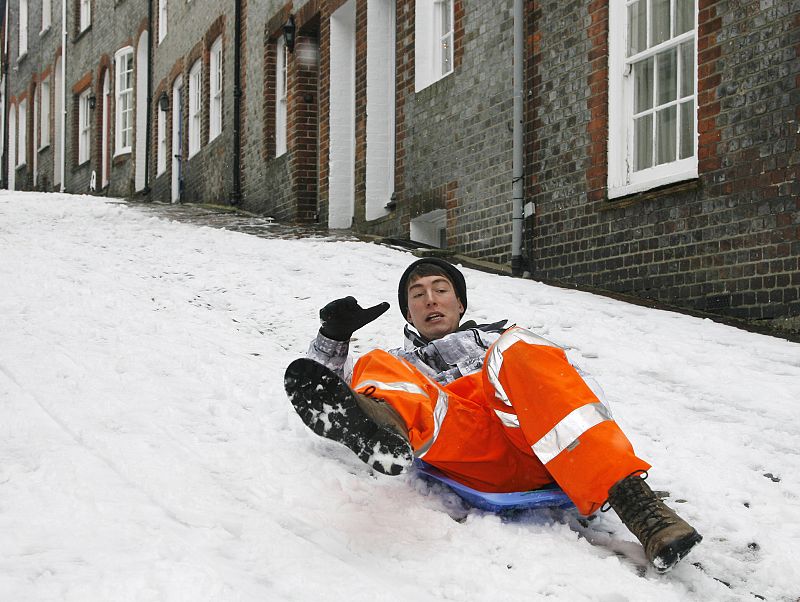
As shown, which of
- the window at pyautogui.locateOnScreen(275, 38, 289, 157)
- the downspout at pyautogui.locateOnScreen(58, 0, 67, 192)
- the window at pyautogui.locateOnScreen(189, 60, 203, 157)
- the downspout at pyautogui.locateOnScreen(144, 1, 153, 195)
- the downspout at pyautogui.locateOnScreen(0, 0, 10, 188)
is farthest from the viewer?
the downspout at pyautogui.locateOnScreen(0, 0, 10, 188)

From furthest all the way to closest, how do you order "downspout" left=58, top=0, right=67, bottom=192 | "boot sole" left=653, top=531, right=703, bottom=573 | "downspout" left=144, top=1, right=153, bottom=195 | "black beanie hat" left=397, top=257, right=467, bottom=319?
"downspout" left=58, top=0, right=67, bottom=192
"downspout" left=144, top=1, right=153, bottom=195
"black beanie hat" left=397, top=257, right=467, bottom=319
"boot sole" left=653, top=531, right=703, bottom=573

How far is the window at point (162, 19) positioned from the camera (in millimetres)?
20000

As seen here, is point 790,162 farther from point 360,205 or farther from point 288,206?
point 288,206

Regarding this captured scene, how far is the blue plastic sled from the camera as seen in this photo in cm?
296

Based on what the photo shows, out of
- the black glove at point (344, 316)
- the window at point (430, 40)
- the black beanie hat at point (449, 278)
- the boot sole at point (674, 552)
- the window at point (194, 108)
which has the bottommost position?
the boot sole at point (674, 552)

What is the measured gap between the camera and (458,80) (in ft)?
30.3

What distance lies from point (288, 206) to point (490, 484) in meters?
10.6

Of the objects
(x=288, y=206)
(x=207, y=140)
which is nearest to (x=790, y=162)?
(x=288, y=206)

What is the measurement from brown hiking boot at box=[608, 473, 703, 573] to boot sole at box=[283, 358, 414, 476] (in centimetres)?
59

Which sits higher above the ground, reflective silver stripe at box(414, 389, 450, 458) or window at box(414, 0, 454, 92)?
window at box(414, 0, 454, 92)

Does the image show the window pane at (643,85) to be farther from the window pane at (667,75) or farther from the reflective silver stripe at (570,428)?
the reflective silver stripe at (570,428)

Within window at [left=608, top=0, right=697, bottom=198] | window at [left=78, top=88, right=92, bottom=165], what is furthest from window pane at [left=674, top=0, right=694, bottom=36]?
window at [left=78, top=88, right=92, bottom=165]

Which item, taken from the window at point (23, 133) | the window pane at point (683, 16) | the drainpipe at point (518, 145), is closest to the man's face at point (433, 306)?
the window pane at point (683, 16)

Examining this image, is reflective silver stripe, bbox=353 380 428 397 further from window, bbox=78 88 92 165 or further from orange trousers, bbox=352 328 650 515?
window, bbox=78 88 92 165
